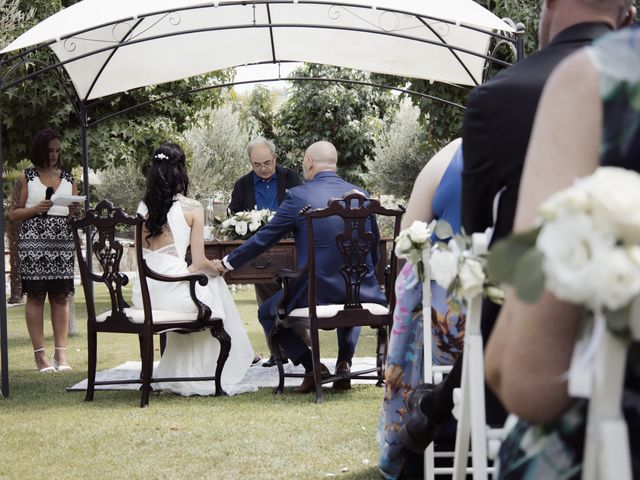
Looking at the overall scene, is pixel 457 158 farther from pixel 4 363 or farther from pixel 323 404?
pixel 4 363

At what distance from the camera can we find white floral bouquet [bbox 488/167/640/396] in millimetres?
1243

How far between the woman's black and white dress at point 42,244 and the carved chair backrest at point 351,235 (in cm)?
271

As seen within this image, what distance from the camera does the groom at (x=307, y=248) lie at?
790 centimetres

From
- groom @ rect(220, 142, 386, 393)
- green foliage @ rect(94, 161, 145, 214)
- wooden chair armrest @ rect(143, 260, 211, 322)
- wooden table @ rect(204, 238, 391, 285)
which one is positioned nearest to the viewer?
wooden chair armrest @ rect(143, 260, 211, 322)

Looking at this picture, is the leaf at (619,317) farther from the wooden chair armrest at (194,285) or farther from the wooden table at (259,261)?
the wooden table at (259,261)

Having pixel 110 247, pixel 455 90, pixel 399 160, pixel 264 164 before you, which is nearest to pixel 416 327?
pixel 110 247

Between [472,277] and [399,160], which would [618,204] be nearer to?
[472,277]

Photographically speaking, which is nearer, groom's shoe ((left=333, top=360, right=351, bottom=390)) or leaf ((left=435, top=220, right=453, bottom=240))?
leaf ((left=435, top=220, right=453, bottom=240))

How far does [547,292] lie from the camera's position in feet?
4.59

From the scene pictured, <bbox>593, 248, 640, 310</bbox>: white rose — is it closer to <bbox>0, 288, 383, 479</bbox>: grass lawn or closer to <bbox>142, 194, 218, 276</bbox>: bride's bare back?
<bbox>0, 288, 383, 479</bbox>: grass lawn

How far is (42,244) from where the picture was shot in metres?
9.34

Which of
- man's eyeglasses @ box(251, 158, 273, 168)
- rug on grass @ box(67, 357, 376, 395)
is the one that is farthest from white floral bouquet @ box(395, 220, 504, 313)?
man's eyeglasses @ box(251, 158, 273, 168)

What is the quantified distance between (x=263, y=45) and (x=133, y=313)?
453 centimetres

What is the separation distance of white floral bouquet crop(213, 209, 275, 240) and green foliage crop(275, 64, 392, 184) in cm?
3635
